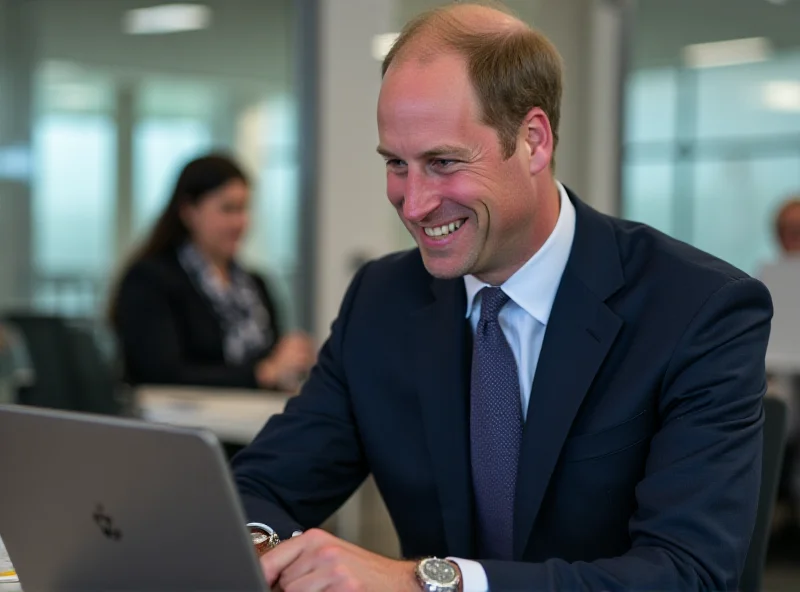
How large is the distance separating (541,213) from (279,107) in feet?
16.1

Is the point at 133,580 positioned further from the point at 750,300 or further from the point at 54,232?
the point at 54,232

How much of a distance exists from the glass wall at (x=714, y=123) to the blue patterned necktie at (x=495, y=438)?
556cm

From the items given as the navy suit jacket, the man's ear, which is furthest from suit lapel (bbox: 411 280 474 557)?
the man's ear

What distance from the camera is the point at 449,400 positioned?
71.9 inches

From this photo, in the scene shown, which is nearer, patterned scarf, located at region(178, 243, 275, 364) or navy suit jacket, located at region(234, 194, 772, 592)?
navy suit jacket, located at region(234, 194, 772, 592)

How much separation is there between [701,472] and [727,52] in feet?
20.0

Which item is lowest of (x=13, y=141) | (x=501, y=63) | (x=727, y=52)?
(x=13, y=141)

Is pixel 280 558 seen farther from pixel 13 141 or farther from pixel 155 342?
pixel 13 141

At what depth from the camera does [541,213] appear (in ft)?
6.01

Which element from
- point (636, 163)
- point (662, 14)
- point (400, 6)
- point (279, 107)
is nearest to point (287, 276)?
point (279, 107)

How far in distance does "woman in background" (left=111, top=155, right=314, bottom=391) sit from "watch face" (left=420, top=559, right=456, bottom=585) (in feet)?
9.85

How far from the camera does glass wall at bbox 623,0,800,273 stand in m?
7.11

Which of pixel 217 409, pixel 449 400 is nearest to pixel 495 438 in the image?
pixel 449 400

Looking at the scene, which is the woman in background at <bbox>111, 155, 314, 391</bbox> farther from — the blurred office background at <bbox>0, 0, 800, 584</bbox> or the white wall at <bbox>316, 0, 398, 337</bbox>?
the white wall at <bbox>316, 0, 398, 337</bbox>
